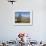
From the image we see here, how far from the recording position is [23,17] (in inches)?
183

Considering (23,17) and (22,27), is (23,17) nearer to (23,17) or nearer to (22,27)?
(23,17)

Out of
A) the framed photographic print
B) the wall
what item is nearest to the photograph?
the framed photographic print

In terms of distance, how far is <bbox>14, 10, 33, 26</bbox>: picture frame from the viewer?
15.1 ft

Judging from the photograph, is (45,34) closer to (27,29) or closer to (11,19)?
(27,29)

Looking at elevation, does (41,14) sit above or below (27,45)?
above

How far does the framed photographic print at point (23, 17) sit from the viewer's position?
15.2ft

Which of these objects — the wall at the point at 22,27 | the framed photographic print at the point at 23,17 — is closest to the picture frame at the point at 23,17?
the framed photographic print at the point at 23,17

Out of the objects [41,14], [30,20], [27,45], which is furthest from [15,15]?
[27,45]

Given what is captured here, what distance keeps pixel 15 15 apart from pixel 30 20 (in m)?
0.57

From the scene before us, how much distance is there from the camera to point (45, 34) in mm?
4605

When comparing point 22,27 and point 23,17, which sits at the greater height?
point 23,17

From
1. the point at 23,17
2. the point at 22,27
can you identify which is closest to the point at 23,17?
the point at 23,17

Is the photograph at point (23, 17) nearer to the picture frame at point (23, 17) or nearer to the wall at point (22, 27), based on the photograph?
the picture frame at point (23, 17)

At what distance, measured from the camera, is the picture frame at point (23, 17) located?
4617mm
